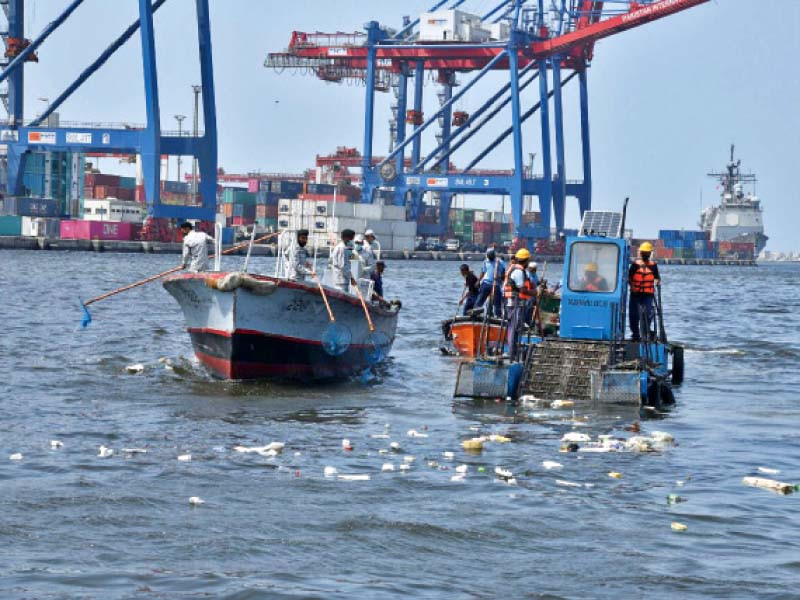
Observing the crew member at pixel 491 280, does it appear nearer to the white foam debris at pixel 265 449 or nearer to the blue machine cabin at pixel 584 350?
the blue machine cabin at pixel 584 350

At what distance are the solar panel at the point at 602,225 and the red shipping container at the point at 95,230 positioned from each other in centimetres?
8456

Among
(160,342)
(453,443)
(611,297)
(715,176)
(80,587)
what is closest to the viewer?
(80,587)

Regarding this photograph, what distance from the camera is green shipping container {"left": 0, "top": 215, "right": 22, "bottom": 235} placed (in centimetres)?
9756

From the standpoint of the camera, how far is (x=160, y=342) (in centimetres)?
2722

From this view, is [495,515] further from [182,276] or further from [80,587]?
[182,276]

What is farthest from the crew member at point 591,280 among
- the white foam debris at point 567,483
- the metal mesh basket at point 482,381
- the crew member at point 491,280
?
the white foam debris at point 567,483

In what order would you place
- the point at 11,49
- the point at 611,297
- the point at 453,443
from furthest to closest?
the point at 11,49
the point at 611,297
the point at 453,443

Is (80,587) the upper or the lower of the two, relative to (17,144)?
lower

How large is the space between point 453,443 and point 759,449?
11.4ft

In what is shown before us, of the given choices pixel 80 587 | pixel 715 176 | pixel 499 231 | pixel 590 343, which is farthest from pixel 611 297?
pixel 715 176

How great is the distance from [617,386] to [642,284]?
2.32m

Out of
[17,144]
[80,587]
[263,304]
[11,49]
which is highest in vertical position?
[11,49]

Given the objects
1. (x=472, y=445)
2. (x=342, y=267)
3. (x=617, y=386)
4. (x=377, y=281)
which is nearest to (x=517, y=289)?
(x=617, y=386)

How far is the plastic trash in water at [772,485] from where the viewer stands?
12.5 m
